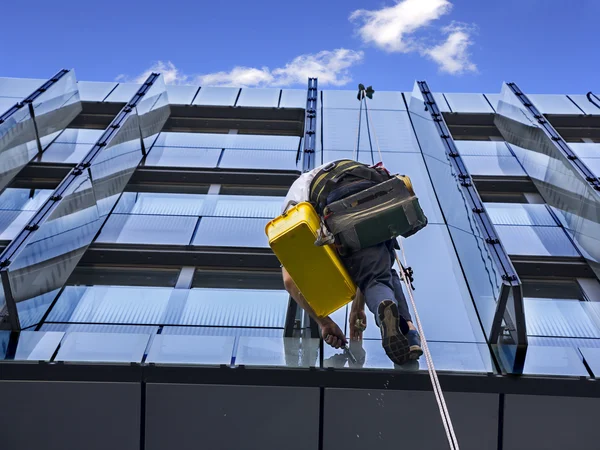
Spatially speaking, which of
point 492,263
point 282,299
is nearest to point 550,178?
point 492,263

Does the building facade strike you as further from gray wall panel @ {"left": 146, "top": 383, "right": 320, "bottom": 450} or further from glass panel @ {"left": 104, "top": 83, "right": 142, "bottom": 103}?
glass panel @ {"left": 104, "top": 83, "right": 142, "bottom": 103}

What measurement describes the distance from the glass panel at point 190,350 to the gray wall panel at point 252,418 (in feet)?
0.77

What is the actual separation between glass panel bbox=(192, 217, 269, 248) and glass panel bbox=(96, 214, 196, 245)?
0.58 ft

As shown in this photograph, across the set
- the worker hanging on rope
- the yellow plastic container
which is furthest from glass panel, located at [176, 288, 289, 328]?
the yellow plastic container

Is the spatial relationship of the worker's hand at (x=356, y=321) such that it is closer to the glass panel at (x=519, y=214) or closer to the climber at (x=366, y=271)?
the climber at (x=366, y=271)

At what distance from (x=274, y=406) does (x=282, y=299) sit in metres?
2.07

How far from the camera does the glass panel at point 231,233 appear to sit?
898 cm

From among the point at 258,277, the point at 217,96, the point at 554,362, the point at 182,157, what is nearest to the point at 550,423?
the point at 554,362

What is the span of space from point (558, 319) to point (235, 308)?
145 inches

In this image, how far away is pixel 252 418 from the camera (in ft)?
19.0

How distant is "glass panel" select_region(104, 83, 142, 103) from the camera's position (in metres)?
13.9

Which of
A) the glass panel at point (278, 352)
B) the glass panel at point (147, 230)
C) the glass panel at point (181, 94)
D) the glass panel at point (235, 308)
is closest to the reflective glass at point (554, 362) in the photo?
the glass panel at point (278, 352)

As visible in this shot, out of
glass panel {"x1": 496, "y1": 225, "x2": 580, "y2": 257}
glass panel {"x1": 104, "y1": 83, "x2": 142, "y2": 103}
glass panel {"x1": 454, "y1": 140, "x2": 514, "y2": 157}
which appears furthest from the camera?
glass panel {"x1": 104, "y1": 83, "x2": 142, "y2": 103}

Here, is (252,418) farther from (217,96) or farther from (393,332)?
(217,96)
